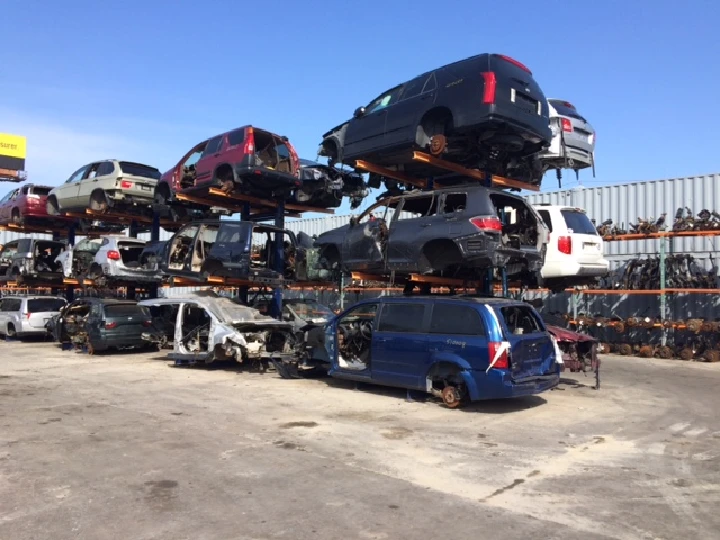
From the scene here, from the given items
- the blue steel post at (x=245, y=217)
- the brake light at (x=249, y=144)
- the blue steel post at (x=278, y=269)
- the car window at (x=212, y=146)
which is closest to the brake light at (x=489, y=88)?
the brake light at (x=249, y=144)

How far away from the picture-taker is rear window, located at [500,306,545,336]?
8.47 metres

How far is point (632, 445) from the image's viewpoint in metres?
6.75

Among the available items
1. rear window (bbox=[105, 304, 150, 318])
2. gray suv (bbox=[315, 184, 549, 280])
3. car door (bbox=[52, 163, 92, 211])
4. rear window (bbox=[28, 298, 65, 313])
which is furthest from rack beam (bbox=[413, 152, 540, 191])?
rear window (bbox=[28, 298, 65, 313])

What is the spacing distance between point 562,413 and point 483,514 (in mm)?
4351

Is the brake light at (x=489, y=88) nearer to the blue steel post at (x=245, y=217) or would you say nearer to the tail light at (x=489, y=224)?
the tail light at (x=489, y=224)

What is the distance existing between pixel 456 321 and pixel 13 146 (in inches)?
2454

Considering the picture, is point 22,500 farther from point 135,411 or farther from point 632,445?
point 632,445

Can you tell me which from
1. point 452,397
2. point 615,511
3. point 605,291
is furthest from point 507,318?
point 605,291

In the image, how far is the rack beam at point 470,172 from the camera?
11.4 meters

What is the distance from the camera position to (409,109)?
11.4m

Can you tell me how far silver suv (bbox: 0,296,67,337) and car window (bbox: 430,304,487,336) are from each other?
→ 50.3ft

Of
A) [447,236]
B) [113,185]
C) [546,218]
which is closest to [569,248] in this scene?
[546,218]

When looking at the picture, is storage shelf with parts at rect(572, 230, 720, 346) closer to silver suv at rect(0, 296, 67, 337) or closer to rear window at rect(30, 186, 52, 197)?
silver suv at rect(0, 296, 67, 337)

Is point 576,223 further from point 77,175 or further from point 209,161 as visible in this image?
point 77,175
